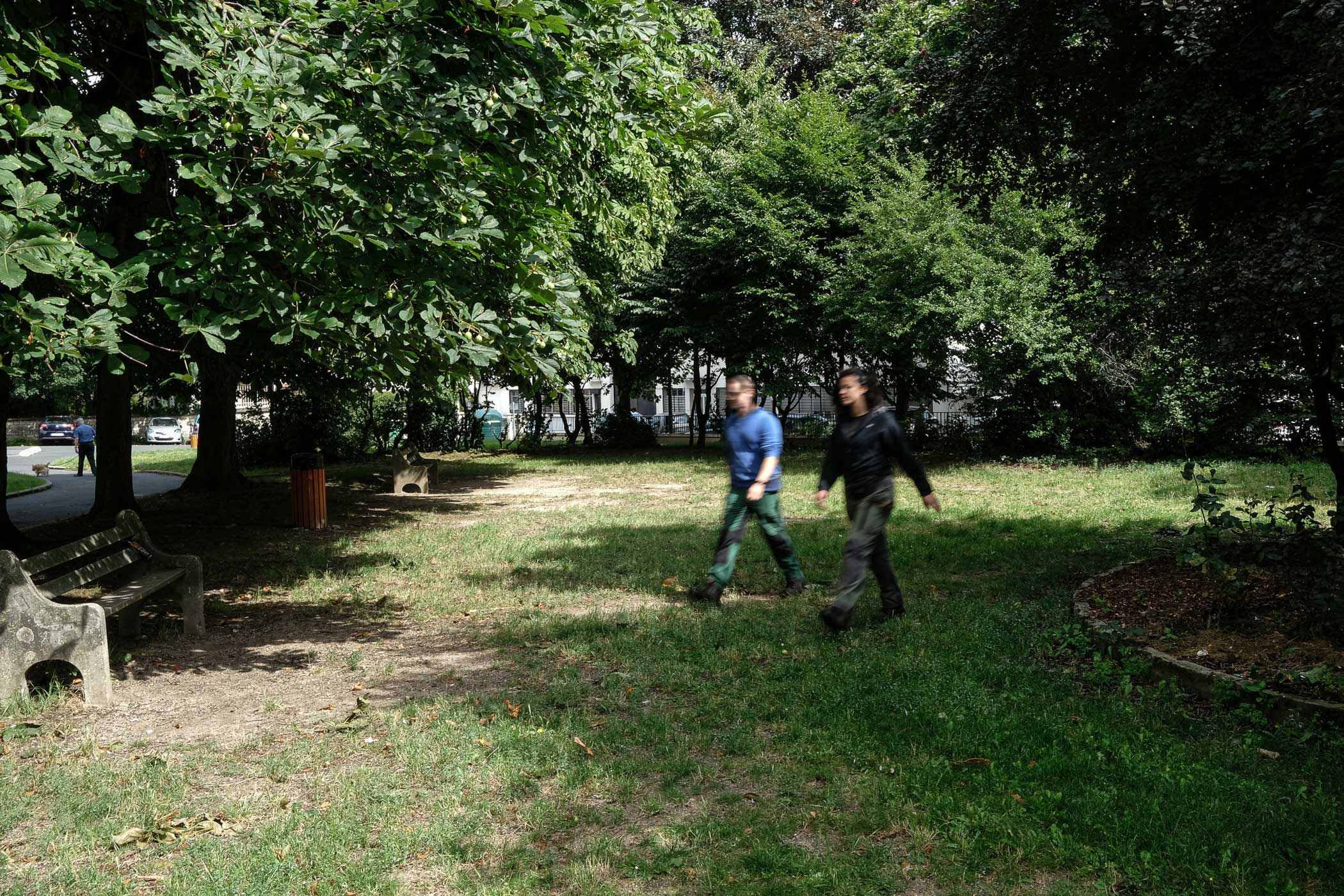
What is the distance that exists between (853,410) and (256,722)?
4.60 m

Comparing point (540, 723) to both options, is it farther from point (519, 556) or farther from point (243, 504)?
point (243, 504)

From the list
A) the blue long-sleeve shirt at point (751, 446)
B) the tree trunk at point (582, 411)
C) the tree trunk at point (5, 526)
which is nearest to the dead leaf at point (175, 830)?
the blue long-sleeve shirt at point (751, 446)

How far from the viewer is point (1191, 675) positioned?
5.64 m

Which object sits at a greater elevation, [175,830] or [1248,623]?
[1248,623]

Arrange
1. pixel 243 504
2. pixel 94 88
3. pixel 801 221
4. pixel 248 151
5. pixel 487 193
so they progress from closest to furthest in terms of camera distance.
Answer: pixel 248 151 < pixel 487 193 < pixel 94 88 < pixel 243 504 < pixel 801 221

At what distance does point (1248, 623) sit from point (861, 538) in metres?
2.58

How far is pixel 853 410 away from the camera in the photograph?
7387mm

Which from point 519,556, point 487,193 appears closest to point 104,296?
point 487,193

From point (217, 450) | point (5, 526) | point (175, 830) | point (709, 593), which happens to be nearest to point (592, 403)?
point (217, 450)

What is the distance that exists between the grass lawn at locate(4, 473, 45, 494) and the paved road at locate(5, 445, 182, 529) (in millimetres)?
366

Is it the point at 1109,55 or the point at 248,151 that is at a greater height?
the point at 1109,55

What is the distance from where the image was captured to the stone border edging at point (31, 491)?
22.9m

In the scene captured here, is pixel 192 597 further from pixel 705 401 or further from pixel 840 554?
pixel 705 401

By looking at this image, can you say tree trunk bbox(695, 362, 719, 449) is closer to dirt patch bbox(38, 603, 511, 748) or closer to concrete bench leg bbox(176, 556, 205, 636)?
dirt patch bbox(38, 603, 511, 748)
